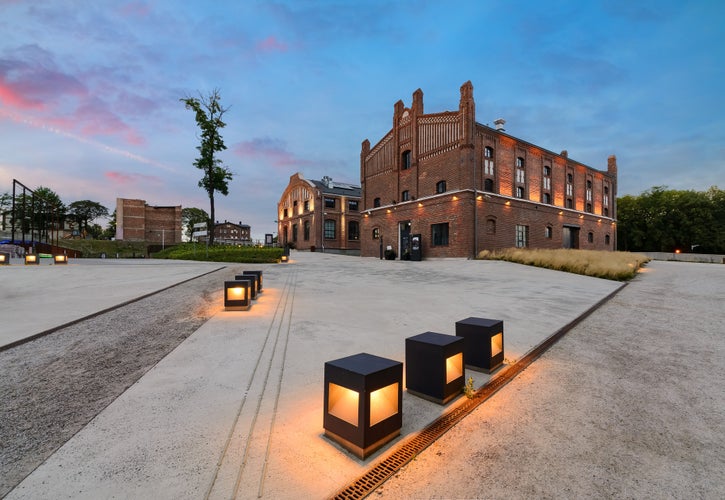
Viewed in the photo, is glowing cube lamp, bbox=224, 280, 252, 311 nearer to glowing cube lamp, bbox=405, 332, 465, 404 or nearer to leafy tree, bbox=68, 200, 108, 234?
glowing cube lamp, bbox=405, 332, 465, 404

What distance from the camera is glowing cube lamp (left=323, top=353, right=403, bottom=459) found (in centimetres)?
214

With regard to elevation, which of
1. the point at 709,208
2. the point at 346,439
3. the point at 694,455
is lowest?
the point at 694,455

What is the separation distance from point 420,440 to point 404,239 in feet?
74.7

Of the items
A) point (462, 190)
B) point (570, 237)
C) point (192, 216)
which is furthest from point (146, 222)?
point (570, 237)

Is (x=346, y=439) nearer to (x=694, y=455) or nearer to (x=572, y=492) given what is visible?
(x=572, y=492)

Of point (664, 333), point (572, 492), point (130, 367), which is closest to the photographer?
point (572, 492)

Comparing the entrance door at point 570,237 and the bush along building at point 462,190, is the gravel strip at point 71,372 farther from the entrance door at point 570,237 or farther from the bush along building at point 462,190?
the entrance door at point 570,237

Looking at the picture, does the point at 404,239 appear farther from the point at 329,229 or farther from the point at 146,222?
the point at 146,222

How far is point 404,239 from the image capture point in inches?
977

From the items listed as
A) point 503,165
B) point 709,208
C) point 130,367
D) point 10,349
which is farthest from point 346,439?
point 709,208

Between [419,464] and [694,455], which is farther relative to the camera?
[694,455]

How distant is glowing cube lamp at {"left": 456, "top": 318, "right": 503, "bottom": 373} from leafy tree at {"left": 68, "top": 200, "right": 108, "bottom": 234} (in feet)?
293

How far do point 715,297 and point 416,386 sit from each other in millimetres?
10519

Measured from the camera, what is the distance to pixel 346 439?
7.27ft
